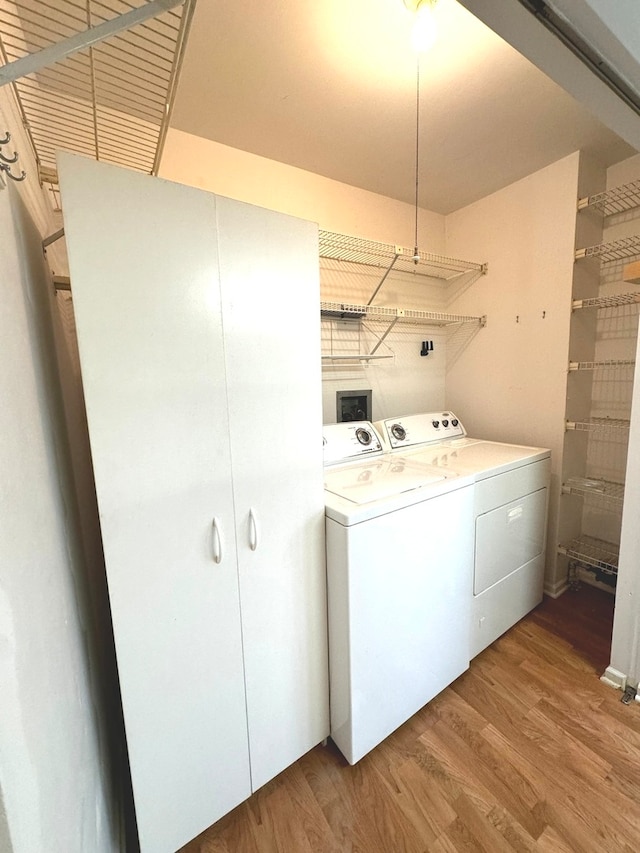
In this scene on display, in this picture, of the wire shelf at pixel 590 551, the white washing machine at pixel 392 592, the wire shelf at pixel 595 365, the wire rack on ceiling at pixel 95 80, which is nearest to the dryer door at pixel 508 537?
the white washing machine at pixel 392 592

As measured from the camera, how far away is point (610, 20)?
532mm

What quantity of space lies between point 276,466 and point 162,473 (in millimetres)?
337

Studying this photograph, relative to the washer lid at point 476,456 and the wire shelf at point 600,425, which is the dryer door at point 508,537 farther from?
the wire shelf at point 600,425

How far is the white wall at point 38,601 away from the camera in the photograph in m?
0.48

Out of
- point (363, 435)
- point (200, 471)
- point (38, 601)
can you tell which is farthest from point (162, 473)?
point (363, 435)

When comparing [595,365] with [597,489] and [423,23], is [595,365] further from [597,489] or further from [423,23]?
[423,23]

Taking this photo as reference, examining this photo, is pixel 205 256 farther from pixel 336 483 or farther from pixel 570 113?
pixel 570 113

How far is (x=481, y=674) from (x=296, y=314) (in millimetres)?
1859

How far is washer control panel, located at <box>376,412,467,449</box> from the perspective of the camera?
2.01m

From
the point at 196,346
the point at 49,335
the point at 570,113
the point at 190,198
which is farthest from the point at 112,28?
the point at 570,113

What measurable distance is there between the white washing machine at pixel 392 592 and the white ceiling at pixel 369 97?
1607mm

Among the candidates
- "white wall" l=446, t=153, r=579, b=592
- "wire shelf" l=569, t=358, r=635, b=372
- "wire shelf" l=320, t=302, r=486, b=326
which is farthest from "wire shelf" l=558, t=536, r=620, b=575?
"wire shelf" l=320, t=302, r=486, b=326

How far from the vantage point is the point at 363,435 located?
1.89m

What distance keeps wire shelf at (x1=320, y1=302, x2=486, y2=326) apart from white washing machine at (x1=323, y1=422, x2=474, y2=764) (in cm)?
91
